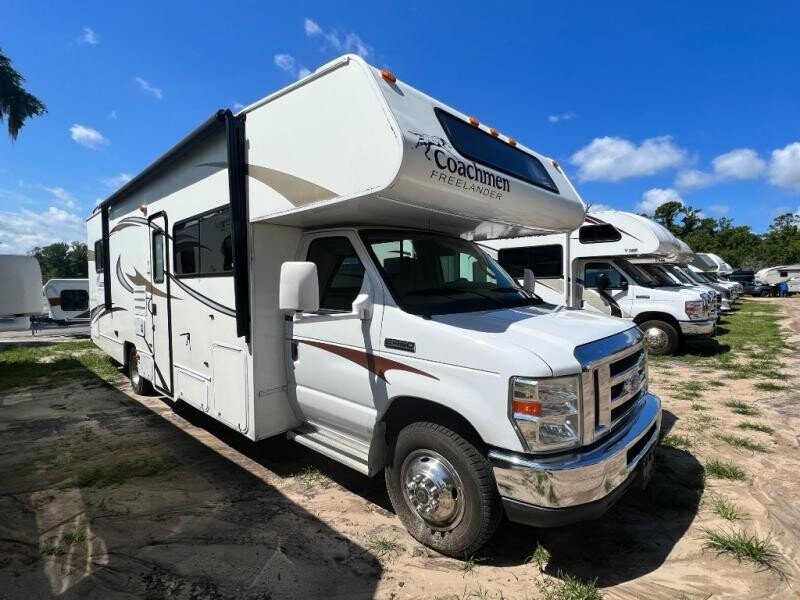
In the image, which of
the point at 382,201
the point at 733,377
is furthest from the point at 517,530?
the point at 733,377

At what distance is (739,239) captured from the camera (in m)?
59.3

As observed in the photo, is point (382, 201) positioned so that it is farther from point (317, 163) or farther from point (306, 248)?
point (306, 248)

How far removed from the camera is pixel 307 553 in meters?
3.04

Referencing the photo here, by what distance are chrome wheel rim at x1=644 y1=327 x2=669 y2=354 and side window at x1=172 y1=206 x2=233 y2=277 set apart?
352 inches

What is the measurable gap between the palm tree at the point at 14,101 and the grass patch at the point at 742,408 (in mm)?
24599

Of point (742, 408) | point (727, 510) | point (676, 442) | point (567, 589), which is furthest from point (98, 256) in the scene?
point (742, 408)

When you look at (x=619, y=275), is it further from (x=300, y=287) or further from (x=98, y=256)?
(x=98, y=256)

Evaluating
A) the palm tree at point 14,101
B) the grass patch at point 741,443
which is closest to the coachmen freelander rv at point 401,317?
the grass patch at point 741,443

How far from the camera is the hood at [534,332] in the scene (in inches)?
103

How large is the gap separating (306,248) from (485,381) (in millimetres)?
2108

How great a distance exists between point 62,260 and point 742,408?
263 ft

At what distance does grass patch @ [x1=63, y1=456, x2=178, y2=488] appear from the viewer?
409 centimetres

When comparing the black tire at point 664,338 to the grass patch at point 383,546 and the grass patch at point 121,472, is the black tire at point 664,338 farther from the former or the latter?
the grass patch at point 121,472

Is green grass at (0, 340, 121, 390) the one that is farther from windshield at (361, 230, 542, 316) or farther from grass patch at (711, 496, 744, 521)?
grass patch at (711, 496, 744, 521)
